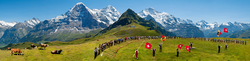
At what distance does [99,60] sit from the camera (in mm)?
46531

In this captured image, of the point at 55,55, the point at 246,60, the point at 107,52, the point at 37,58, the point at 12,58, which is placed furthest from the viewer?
the point at 107,52

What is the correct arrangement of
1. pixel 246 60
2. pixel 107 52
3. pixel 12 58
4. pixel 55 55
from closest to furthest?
1. pixel 12 58
2. pixel 246 60
3. pixel 55 55
4. pixel 107 52

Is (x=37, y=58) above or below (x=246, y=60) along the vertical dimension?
above

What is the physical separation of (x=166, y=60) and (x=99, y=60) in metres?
22.5

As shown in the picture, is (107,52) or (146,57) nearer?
(146,57)

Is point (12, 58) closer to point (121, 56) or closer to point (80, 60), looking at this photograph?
point (80, 60)

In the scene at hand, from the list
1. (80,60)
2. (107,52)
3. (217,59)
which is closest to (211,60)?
(217,59)

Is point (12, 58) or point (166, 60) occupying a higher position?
point (12, 58)

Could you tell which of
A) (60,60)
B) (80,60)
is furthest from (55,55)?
(80,60)

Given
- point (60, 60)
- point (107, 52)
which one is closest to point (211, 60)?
point (107, 52)

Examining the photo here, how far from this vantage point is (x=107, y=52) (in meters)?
54.7

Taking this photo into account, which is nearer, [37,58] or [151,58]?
[37,58]

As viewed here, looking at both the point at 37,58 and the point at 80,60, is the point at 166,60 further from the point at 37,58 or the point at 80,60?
the point at 37,58

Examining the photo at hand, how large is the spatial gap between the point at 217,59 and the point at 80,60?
46437 mm
